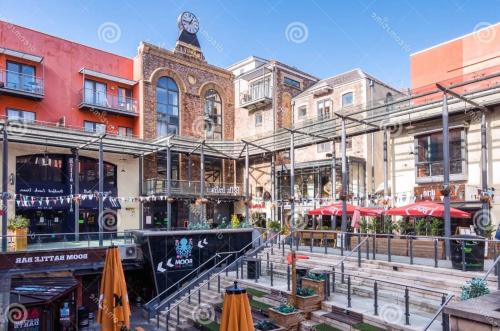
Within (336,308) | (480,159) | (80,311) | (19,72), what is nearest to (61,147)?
(19,72)

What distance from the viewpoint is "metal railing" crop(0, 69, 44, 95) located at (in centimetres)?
2270

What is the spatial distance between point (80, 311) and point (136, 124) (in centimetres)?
1618

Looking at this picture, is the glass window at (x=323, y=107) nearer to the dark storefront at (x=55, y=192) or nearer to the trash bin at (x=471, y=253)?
the dark storefront at (x=55, y=192)

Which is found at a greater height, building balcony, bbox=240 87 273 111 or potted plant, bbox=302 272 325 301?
building balcony, bbox=240 87 273 111

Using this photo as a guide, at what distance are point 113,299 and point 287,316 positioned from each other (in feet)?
14.6

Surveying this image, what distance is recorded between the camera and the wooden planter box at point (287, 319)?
10648mm

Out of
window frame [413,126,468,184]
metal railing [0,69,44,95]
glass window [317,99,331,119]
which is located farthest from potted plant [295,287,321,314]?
metal railing [0,69,44,95]

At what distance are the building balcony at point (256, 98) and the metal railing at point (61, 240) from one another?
16577 mm

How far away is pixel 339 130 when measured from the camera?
904 inches

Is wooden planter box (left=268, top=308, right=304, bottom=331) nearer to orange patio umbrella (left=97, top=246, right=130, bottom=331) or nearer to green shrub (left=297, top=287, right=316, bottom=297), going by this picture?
green shrub (left=297, top=287, right=316, bottom=297)

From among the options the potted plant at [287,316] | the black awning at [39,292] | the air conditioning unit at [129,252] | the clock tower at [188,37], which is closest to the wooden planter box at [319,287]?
the potted plant at [287,316]

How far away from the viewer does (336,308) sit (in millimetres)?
11109

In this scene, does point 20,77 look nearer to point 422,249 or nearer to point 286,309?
point 286,309

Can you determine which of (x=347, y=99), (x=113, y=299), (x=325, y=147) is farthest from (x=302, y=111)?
(x=113, y=299)
